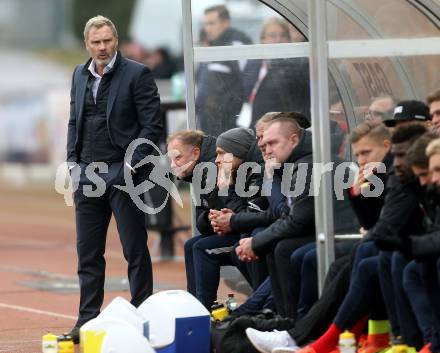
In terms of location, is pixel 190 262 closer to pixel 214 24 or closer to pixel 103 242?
pixel 103 242

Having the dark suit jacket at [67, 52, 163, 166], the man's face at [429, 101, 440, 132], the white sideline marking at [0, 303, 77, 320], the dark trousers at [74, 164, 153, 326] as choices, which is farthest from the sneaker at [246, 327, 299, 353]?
the white sideline marking at [0, 303, 77, 320]

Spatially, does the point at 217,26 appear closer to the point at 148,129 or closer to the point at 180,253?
the point at 148,129

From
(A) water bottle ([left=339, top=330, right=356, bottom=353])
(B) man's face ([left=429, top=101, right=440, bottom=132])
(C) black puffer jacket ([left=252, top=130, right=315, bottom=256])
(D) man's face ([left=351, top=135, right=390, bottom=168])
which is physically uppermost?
(B) man's face ([left=429, top=101, right=440, bottom=132])

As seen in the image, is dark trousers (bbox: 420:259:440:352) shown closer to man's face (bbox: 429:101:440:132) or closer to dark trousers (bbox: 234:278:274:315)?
man's face (bbox: 429:101:440:132)

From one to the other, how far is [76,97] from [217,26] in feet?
9.09

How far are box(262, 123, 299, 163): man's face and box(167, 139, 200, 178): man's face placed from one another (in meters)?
1.21

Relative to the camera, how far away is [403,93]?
33.0 feet

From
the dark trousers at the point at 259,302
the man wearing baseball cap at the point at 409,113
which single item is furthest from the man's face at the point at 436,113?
the dark trousers at the point at 259,302

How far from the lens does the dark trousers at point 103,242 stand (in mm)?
10922

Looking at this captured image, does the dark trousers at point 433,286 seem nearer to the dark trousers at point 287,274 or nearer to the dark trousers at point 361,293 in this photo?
the dark trousers at point 361,293

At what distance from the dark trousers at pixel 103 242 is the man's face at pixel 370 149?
7.48 ft

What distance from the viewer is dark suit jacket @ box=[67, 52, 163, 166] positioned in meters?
10.8

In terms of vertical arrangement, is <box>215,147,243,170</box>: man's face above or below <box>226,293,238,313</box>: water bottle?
above

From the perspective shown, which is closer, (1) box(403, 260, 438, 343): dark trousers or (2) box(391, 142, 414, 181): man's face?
(1) box(403, 260, 438, 343): dark trousers
